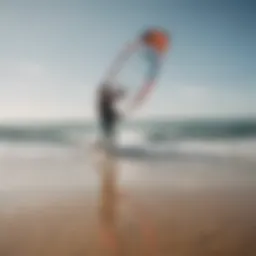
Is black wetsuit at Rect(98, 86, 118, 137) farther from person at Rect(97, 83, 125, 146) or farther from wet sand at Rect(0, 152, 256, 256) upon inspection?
wet sand at Rect(0, 152, 256, 256)

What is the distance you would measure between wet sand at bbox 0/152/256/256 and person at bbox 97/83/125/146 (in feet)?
0.33

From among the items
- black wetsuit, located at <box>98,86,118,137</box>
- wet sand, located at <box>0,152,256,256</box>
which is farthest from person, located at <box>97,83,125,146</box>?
wet sand, located at <box>0,152,256,256</box>

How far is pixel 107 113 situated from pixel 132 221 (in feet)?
1.21

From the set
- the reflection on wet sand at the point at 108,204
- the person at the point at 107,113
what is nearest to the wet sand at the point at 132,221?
the reflection on wet sand at the point at 108,204

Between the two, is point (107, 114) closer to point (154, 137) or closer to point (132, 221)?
point (154, 137)

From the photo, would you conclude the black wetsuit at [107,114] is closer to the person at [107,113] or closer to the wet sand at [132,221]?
the person at [107,113]

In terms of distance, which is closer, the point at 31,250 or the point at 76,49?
the point at 31,250

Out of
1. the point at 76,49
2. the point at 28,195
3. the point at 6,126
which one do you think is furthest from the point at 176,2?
the point at 28,195

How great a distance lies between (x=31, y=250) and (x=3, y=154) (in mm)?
329

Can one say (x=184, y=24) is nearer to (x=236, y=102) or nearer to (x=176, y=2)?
(x=176, y=2)

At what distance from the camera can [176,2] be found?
1.62 metres

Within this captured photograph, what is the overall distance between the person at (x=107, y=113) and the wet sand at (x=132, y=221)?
0.33 ft

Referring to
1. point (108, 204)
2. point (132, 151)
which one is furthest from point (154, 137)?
point (108, 204)

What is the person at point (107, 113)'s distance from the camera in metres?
1.60
